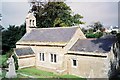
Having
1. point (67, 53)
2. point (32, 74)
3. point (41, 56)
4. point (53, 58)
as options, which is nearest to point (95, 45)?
point (67, 53)

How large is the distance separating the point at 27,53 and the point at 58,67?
570 cm

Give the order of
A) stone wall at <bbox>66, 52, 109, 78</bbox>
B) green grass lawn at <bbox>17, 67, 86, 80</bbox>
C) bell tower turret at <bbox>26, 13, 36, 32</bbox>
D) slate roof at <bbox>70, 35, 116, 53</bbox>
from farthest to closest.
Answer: bell tower turret at <bbox>26, 13, 36, 32</bbox> → green grass lawn at <bbox>17, 67, 86, 80</bbox> → slate roof at <bbox>70, 35, 116, 53</bbox> → stone wall at <bbox>66, 52, 109, 78</bbox>

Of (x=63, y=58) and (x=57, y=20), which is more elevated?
(x=57, y=20)

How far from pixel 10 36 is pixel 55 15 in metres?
12.9

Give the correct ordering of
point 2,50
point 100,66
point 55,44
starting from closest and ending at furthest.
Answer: point 100,66 < point 55,44 < point 2,50

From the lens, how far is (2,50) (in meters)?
44.8

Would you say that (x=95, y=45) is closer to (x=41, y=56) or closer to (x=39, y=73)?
(x=39, y=73)

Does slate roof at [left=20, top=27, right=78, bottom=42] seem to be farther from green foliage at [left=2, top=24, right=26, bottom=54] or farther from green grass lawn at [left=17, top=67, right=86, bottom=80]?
green foliage at [left=2, top=24, right=26, bottom=54]

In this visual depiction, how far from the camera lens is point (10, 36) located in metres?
44.6

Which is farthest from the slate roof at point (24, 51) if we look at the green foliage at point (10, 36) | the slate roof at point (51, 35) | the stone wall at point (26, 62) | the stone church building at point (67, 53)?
the green foliage at point (10, 36)

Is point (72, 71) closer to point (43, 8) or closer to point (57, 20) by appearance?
point (57, 20)

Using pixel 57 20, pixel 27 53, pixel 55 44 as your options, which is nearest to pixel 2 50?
pixel 57 20

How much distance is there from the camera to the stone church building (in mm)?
21906

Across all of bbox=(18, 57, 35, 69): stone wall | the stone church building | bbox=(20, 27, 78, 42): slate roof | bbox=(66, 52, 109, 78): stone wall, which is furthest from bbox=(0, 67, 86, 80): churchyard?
bbox=(20, 27, 78, 42): slate roof
